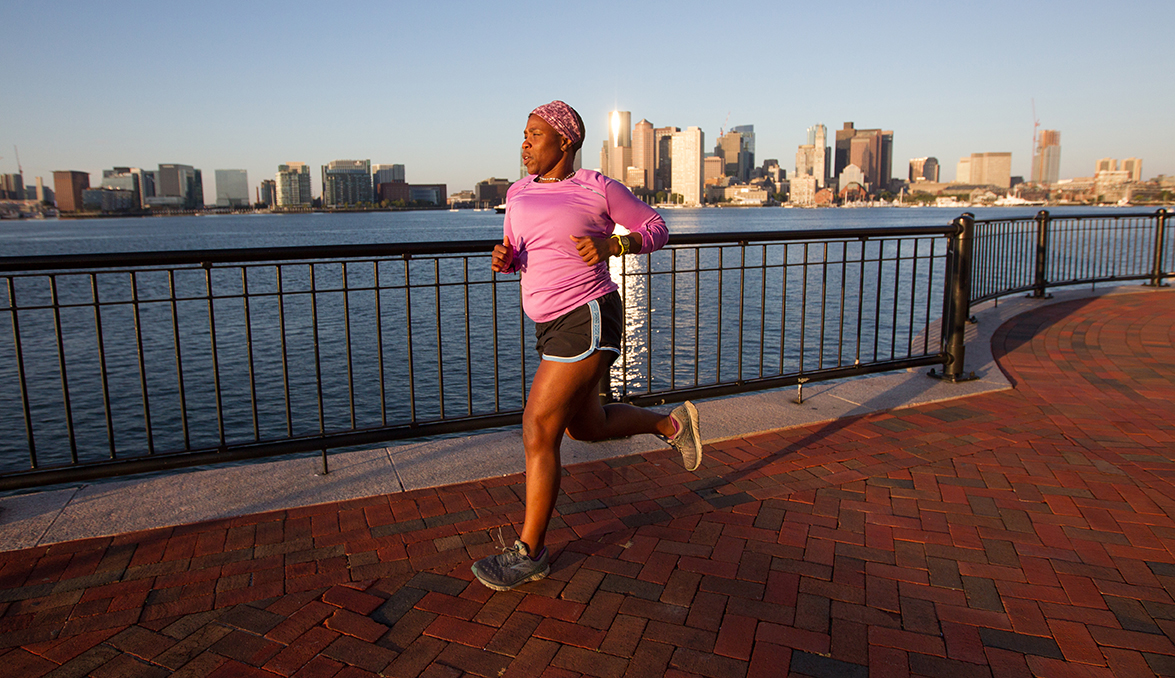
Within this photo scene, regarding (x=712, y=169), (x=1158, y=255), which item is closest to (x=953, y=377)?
(x=1158, y=255)

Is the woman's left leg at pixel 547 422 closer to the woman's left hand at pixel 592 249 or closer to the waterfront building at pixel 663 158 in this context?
the woman's left hand at pixel 592 249

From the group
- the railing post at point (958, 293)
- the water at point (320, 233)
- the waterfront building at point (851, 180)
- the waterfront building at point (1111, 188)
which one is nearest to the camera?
the railing post at point (958, 293)

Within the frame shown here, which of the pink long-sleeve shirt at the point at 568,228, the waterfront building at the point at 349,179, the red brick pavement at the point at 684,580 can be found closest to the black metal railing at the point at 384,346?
the red brick pavement at the point at 684,580

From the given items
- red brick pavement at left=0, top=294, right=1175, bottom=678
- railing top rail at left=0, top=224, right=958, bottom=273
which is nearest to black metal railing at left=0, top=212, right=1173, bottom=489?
railing top rail at left=0, top=224, right=958, bottom=273

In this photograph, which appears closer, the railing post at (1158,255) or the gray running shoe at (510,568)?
the gray running shoe at (510,568)

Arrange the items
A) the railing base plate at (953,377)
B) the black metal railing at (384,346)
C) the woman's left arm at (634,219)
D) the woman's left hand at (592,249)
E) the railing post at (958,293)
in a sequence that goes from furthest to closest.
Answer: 1. the railing base plate at (953,377)
2. the railing post at (958,293)
3. the black metal railing at (384,346)
4. the woman's left arm at (634,219)
5. the woman's left hand at (592,249)

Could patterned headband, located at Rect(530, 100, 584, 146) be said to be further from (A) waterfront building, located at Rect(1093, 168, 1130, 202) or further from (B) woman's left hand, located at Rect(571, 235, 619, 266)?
(A) waterfront building, located at Rect(1093, 168, 1130, 202)

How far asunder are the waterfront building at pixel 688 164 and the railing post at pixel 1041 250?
154m

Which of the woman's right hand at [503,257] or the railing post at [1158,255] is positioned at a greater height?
the woman's right hand at [503,257]

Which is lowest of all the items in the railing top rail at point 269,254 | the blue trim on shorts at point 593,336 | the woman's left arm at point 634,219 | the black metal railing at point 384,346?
the black metal railing at point 384,346

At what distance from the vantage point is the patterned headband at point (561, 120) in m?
2.89

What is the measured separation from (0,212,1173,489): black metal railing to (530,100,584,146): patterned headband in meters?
1.28

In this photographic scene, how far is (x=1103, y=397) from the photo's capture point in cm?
563

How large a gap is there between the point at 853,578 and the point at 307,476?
9.01 feet
